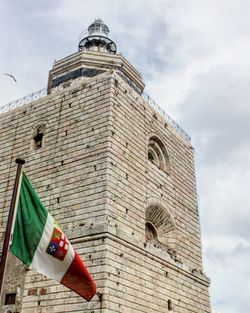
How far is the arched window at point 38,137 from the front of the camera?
15987 mm

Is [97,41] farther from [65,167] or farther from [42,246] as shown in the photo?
[42,246]

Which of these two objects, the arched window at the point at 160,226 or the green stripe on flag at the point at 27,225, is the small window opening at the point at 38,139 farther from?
the green stripe on flag at the point at 27,225

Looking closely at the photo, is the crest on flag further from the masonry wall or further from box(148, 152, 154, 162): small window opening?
box(148, 152, 154, 162): small window opening

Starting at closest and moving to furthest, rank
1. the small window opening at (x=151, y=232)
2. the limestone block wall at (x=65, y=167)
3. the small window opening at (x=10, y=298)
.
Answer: the limestone block wall at (x=65, y=167) < the small window opening at (x=10, y=298) < the small window opening at (x=151, y=232)

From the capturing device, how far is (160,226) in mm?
16109

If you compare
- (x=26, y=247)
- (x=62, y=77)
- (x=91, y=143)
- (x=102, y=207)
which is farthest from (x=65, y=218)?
(x=62, y=77)

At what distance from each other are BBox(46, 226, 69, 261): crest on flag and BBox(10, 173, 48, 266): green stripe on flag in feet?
0.88

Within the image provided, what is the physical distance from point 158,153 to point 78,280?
10.3 meters

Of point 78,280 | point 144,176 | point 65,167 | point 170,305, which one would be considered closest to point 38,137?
point 65,167

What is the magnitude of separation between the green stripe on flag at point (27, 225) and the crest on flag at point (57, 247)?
0.27 m

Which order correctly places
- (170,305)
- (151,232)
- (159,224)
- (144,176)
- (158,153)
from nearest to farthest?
(170,305) < (144,176) < (151,232) < (159,224) < (158,153)

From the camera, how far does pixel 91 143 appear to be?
1431 cm

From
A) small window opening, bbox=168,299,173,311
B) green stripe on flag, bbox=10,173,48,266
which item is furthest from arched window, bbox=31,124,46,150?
green stripe on flag, bbox=10,173,48,266

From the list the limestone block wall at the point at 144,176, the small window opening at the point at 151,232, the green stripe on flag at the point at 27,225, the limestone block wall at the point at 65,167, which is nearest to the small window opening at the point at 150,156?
the limestone block wall at the point at 144,176
